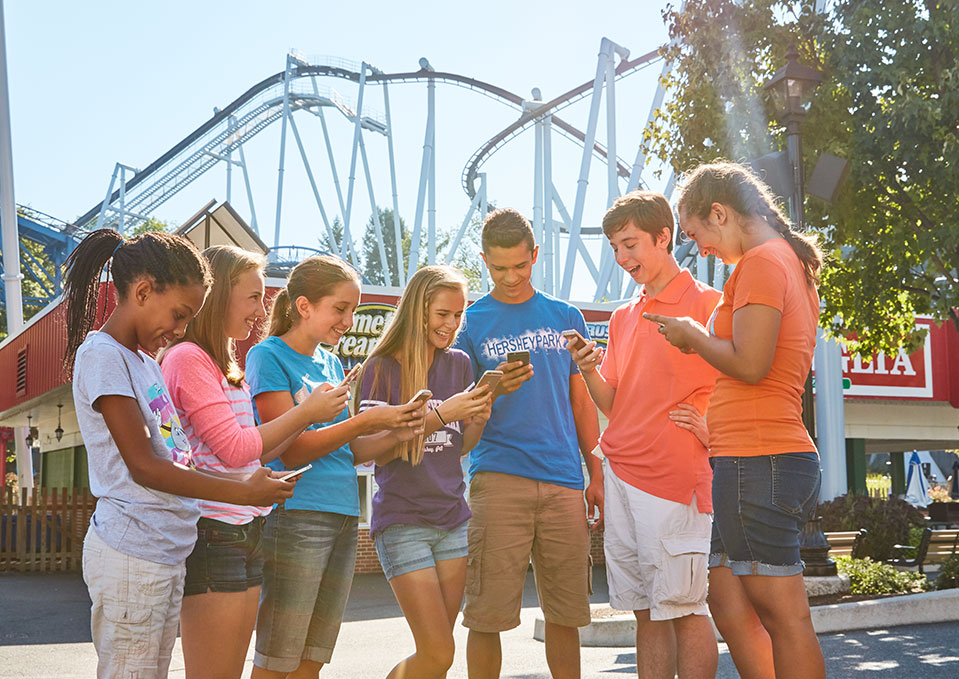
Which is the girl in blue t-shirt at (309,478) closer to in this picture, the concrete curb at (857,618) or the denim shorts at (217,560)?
the denim shorts at (217,560)

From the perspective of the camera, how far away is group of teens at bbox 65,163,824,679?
2643mm

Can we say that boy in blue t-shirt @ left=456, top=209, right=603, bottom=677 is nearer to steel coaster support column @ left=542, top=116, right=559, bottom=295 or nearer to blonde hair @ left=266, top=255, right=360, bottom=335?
blonde hair @ left=266, top=255, right=360, bottom=335

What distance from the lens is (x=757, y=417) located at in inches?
127

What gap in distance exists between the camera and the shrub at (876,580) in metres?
9.43

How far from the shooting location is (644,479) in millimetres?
3812

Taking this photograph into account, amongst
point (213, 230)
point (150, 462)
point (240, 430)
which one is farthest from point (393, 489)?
point (213, 230)

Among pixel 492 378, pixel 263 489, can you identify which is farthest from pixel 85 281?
pixel 492 378

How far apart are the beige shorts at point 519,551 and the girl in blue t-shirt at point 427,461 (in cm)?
23

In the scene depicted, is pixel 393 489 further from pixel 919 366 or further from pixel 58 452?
pixel 58 452

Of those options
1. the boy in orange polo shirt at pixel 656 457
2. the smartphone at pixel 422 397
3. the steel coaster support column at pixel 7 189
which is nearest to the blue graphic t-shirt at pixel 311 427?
the smartphone at pixel 422 397

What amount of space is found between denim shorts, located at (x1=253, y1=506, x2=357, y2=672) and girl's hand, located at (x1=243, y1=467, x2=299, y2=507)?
780 mm

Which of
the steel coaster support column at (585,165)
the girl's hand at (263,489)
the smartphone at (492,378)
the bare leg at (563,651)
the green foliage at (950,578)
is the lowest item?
the green foliage at (950,578)

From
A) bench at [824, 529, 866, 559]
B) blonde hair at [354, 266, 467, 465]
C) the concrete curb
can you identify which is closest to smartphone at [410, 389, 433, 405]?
blonde hair at [354, 266, 467, 465]

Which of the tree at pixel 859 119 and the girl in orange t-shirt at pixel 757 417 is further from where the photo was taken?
the tree at pixel 859 119
